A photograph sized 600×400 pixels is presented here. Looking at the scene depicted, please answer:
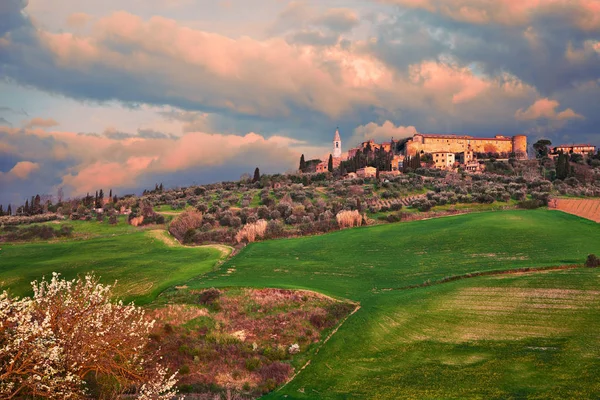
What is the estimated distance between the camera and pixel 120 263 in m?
41.0

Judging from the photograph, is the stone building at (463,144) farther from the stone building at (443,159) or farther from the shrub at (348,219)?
the shrub at (348,219)

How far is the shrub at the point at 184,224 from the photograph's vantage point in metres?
63.7

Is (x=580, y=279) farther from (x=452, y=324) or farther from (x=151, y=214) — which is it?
(x=151, y=214)

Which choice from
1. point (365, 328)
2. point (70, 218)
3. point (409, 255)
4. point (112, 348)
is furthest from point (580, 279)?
point (70, 218)

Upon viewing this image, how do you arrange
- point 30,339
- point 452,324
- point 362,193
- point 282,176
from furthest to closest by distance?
point 282,176 → point 362,193 → point 452,324 → point 30,339

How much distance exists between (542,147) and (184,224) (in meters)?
159

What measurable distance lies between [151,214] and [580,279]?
67475 mm

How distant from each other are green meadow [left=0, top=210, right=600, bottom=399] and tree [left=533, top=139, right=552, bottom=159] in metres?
123

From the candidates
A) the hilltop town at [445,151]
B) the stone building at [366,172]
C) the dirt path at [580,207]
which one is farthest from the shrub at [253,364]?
the hilltop town at [445,151]

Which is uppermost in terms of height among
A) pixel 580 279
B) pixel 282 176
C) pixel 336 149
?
pixel 336 149

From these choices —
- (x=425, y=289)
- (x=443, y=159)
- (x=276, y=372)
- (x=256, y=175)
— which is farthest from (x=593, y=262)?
(x=443, y=159)

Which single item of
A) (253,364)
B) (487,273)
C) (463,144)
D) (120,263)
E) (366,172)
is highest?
(463,144)

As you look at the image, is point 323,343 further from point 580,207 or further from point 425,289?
point 580,207

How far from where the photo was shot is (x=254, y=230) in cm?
6038
